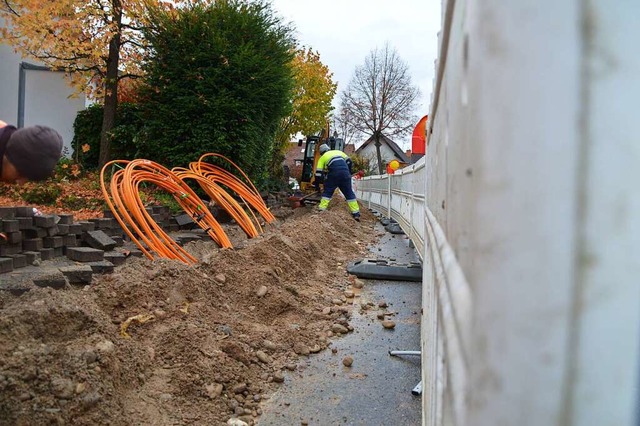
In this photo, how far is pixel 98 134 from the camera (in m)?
15.1

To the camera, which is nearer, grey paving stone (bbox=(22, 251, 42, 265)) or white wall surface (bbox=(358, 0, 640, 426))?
white wall surface (bbox=(358, 0, 640, 426))

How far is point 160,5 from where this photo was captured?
13.4m

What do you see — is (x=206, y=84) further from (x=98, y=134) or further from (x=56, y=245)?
(x=56, y=245)

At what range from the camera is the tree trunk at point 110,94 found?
13.5 meters

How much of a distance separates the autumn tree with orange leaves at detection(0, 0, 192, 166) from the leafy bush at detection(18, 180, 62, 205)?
329cm

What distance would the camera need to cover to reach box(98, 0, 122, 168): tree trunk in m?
13.5

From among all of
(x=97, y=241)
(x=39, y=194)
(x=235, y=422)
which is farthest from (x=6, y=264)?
(x=39, y=194)

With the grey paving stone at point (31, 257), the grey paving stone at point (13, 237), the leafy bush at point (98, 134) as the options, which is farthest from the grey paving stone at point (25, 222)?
the leafy bush at point (98, 134)

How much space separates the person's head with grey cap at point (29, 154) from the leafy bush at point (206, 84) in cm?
960

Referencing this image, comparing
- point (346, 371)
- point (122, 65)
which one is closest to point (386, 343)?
point (346, 371)

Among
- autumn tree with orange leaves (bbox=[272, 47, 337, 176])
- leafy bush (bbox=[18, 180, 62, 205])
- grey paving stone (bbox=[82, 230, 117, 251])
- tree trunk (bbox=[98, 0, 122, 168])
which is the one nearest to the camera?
grey paving stone (bbox=[82, 230, 117, 251])

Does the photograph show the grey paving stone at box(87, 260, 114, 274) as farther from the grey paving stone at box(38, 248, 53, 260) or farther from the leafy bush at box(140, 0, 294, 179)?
the leafy bush at box(140, 0, 294, 179)

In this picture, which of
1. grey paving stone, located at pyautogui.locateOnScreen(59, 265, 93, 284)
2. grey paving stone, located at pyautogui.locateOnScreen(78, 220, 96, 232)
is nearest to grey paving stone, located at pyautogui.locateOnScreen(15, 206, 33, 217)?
grey paving stone, located at pyautogui.locateOnScreen(78, 220, 96, 232)

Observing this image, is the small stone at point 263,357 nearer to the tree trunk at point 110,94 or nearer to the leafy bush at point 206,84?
the leafy bush at point 206,84
